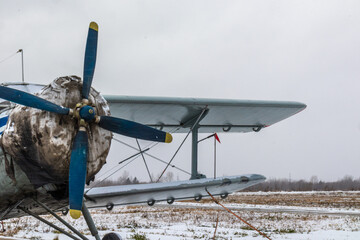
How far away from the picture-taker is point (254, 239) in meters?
10.3

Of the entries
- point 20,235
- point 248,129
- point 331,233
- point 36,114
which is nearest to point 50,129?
point 36,114

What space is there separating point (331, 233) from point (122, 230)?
609cm

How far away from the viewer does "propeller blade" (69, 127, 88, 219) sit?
4.55m

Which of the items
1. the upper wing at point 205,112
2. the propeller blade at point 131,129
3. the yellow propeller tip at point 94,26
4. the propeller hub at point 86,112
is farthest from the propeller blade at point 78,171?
the upper wing at point 205,112

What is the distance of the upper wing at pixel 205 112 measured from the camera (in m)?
8.32

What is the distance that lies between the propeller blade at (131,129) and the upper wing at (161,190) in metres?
2.64

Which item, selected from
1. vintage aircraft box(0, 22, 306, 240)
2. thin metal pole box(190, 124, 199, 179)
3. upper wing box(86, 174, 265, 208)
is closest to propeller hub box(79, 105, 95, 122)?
vintage aircraft box(0, 22, 306, 240)

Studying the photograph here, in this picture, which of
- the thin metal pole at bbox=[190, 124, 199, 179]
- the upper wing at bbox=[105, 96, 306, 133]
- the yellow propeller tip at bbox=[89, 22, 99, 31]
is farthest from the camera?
the thin metal pole at bbox=[190, 124, 199, 179]

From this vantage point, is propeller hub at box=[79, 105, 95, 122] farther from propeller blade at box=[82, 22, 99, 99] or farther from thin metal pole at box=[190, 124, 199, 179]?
thin metal pole at box=[190, 124, 199, 179]

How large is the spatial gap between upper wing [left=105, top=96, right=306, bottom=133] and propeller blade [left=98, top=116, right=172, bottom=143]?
2.77 meters

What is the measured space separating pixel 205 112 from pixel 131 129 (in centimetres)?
393

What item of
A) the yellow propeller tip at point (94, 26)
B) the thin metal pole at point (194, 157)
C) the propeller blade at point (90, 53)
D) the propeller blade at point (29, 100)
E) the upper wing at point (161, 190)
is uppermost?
the yellow propeller tip at point (94, 26)

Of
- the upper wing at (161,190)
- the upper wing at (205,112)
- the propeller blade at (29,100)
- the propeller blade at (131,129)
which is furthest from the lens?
the upper wing at (205,112)

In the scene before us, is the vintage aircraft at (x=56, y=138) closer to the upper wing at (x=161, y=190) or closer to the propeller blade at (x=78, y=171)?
the propeller blade at (x=78, y=171)
